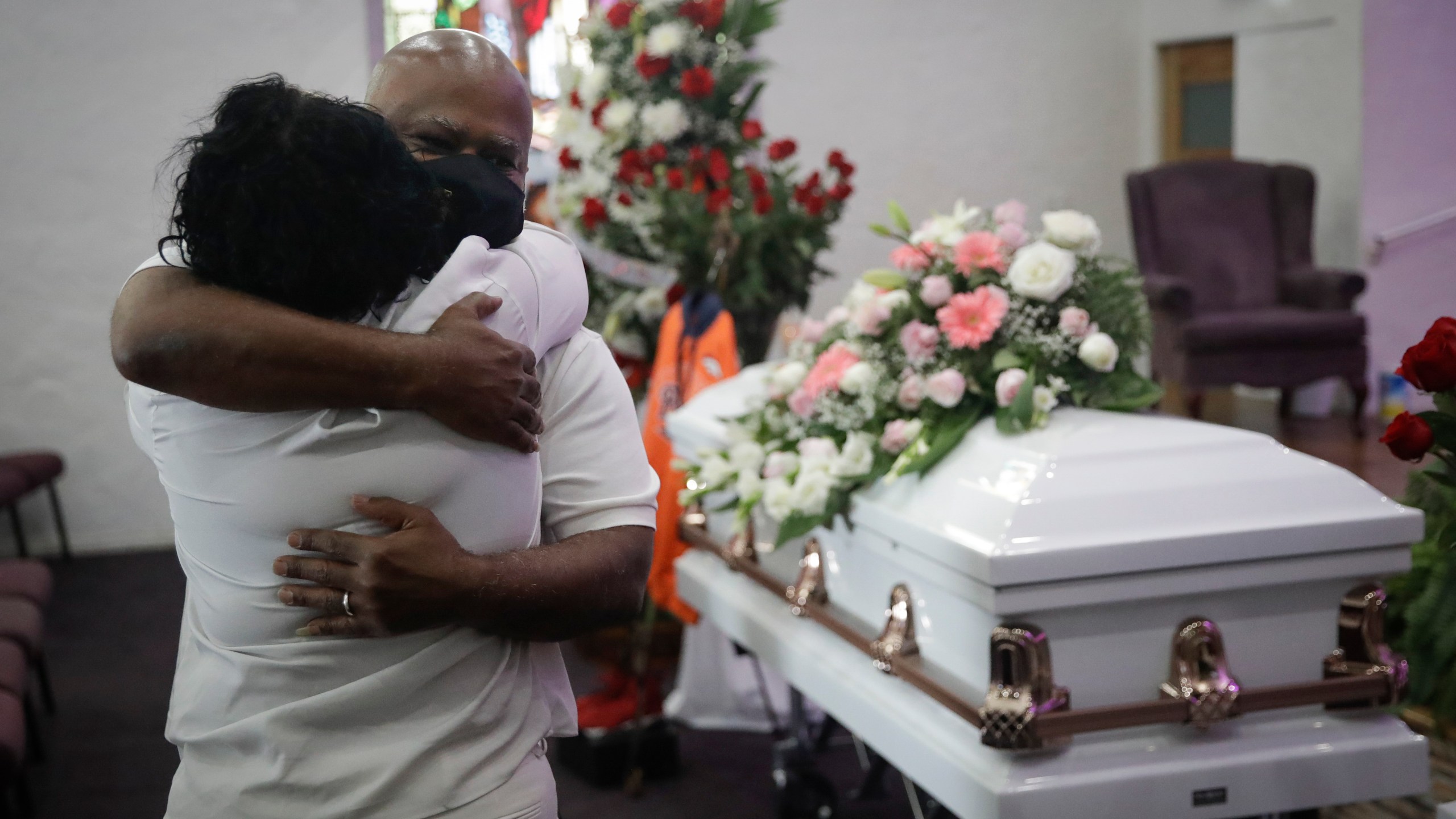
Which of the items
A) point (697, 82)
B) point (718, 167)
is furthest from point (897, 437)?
point (697, 82)

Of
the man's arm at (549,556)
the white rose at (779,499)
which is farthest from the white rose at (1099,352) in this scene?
the man's arm at (549,556)

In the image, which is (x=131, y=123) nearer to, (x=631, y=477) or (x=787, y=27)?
(x=787, y=27)

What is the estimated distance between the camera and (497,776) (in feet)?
3.66

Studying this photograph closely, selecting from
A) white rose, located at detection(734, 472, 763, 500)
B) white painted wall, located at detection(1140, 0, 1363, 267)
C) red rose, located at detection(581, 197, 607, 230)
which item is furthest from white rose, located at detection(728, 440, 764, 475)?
white painted wall, located at detection(1140, 0, 1363, 267)

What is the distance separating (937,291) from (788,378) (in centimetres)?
48

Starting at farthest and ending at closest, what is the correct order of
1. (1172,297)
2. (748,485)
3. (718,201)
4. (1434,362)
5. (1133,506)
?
(1172,297) → (718,201) → (748,485) → (1133,506) → (1434,362)

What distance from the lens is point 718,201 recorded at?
3803 mm

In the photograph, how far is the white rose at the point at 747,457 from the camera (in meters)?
2.72

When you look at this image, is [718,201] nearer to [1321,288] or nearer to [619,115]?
[619,115]

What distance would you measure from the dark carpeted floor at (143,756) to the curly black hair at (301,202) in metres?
2.48

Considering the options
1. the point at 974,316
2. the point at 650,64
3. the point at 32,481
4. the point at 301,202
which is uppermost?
the point at 650,64

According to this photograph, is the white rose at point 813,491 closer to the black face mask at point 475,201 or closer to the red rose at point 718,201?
the black face mask at point 475,201

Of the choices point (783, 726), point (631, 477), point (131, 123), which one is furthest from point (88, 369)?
point (631, 477)

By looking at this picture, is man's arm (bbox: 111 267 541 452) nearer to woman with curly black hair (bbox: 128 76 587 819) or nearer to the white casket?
woman with curly black hair (bbox: 128 76 587 819)
